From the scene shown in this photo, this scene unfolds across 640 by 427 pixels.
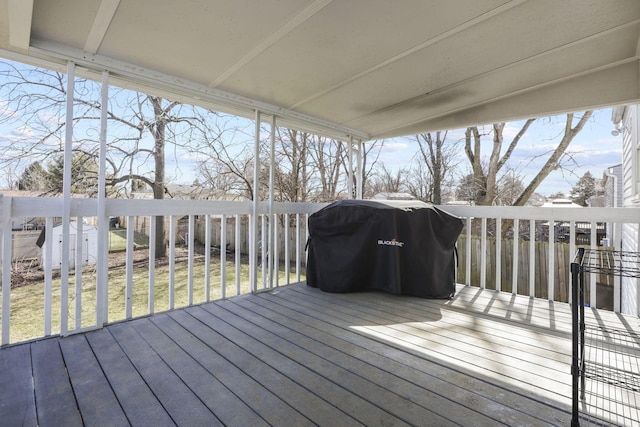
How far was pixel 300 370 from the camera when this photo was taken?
177 centimetres

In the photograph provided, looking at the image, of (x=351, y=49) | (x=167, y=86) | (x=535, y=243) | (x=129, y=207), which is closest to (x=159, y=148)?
(x=167, y=86)

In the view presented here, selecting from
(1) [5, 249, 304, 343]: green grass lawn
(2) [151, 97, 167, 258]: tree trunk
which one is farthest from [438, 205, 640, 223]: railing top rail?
(2) [151, 97, 167, 258]: tree trunk

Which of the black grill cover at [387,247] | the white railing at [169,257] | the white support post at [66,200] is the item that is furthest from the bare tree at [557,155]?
the white support post at [66,200]

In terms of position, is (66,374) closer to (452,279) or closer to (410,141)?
(452,279)

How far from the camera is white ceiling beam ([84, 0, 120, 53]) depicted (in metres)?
1.72

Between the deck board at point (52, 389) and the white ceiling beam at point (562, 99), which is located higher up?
the white ceiling beam at point (562, 99)

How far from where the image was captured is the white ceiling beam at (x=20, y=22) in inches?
61.6

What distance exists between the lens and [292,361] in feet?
6.14

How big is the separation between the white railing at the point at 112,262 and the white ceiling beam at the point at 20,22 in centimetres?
98

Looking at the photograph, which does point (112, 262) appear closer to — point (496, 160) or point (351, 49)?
point (351, 49)

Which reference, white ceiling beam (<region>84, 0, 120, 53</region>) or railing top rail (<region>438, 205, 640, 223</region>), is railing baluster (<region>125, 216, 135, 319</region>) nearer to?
white ceiling beam (<region>84, 0, 120, 53</region>)

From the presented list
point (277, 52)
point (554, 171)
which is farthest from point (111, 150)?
point (554, 171)

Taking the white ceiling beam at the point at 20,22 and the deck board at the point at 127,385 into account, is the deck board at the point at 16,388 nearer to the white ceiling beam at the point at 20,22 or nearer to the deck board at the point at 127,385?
the deck board at the point at 127,385

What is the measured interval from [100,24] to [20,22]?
1.24ft
